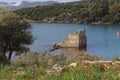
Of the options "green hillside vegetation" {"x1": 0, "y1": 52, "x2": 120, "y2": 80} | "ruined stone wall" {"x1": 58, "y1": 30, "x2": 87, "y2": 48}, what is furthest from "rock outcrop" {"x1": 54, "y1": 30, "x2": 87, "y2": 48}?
"green hillside vegetation" {"x1": 0, "y1": 52, "x2": 120, "y2": 80}

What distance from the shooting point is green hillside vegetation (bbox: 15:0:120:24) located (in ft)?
497

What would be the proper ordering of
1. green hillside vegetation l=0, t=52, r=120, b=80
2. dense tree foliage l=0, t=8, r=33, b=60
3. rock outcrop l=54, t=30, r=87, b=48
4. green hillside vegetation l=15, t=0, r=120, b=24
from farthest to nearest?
1. green hillside vegetation l=15, t=0, r=120, b=24
2. rock outcrop l=54, t=30, r=87, b=48
3. dense tree foliage l=0, t=8, r=33, b=60
4. green hillside vegetation l=0, t=52, r=120, b=80

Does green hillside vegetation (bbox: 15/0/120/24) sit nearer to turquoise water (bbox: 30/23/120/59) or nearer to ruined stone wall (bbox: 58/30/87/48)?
turquoise water (bbox: 30/23/120/59)

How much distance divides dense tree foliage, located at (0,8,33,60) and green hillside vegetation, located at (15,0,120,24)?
105 meters

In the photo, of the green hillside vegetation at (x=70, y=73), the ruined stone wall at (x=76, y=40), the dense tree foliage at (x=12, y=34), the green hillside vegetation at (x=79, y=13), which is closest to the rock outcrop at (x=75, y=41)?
the ruined stone wall at (x=76, y=40)

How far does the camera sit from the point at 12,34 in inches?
1697

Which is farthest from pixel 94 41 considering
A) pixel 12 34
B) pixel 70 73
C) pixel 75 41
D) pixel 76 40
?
pixel 70 73

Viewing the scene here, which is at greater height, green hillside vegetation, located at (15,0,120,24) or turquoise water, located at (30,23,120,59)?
turquoise water, located at (30,23,120,59)

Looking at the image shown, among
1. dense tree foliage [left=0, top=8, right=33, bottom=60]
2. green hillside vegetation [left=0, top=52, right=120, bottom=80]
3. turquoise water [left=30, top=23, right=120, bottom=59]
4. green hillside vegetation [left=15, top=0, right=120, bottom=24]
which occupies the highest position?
green hillside vegetation [left=0, top=52, right=120, bottom=80]

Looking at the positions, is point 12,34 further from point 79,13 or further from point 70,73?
point 79,13

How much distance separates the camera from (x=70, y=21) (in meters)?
158

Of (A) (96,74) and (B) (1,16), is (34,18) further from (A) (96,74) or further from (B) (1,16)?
(A) (96,74)

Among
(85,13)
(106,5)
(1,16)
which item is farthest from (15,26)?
(106,5)

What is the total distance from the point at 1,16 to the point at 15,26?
183 centimetres
